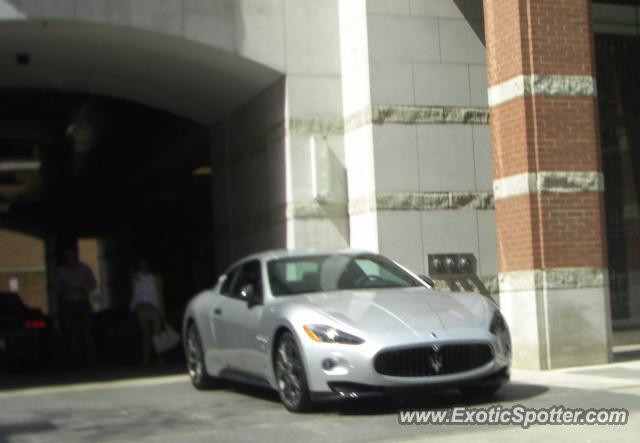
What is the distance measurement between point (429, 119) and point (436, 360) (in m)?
6.60

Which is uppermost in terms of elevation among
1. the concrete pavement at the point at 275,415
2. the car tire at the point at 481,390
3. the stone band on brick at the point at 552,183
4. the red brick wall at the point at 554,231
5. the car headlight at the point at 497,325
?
the stone band on brick at the point at 552,183

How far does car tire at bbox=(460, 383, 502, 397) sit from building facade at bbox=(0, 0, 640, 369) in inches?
101

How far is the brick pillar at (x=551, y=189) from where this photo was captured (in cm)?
1243

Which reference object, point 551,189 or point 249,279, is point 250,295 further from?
point 551,189

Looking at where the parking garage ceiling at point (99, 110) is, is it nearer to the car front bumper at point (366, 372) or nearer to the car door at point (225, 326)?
the car door at point (225, 326)

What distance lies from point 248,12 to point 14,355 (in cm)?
662

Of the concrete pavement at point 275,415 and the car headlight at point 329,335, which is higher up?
the car headlight at point 329,335

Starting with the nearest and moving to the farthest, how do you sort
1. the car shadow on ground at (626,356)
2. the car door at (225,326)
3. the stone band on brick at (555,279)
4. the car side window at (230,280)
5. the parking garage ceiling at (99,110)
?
the car door at (225,326)
the car side window at (230,280)
the stone band on brick at (555,279)
the car shadow on ground at (626,356)
the parking garage ceiling at (99,110)

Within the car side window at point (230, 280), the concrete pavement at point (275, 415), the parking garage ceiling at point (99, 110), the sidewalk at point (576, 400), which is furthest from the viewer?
the parking garage ceiling at point (99, 110)

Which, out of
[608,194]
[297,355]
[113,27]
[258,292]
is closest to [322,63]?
[113,27]

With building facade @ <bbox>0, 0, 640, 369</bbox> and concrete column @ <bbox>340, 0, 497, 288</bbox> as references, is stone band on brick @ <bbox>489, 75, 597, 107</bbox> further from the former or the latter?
concrete column @ <bbox>340, 0, 497, 288</bbox>

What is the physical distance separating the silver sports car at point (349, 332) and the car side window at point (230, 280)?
267 millimetres

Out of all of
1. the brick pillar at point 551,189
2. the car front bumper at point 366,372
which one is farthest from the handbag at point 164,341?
the car front bumper at point 366,372

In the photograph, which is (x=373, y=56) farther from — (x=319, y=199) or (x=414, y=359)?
(x=414, y=359)
